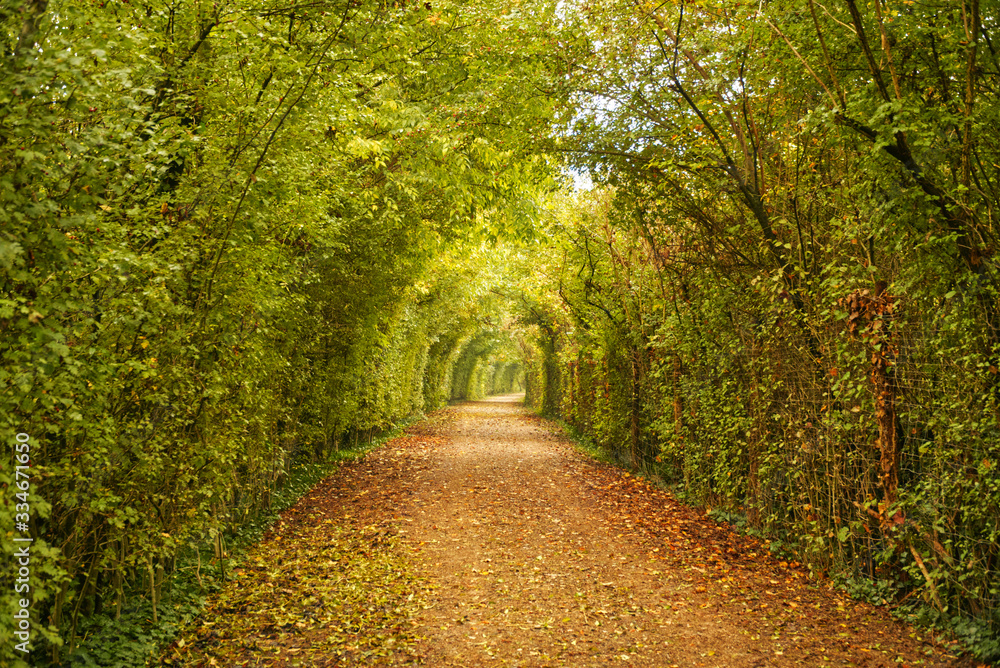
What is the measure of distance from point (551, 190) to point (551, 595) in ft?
19.8

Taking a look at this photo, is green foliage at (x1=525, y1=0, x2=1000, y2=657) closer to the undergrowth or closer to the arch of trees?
the arch of trees

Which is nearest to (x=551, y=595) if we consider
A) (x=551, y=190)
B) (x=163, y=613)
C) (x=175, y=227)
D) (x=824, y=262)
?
(x=163, y=613)

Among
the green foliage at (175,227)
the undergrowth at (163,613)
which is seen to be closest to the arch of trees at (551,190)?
the green foliage at (175,227)

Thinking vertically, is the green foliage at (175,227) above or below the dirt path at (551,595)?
above

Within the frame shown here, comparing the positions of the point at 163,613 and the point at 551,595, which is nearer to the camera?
the point at 163,613

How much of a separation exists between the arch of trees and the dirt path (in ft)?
1.93

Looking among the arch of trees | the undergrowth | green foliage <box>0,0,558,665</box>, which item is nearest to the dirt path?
the undergrowth

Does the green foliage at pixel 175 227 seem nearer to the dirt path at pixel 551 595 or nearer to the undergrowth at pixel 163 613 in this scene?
the undergrowth at pixel 163 613

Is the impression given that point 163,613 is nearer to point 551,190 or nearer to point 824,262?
point 824,262

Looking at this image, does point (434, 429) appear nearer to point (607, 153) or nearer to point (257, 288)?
point (607, 153)

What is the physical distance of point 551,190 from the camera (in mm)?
9461

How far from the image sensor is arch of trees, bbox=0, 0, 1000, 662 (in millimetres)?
3045

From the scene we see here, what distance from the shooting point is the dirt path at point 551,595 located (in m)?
4.46

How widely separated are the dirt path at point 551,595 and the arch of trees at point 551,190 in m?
0.59
